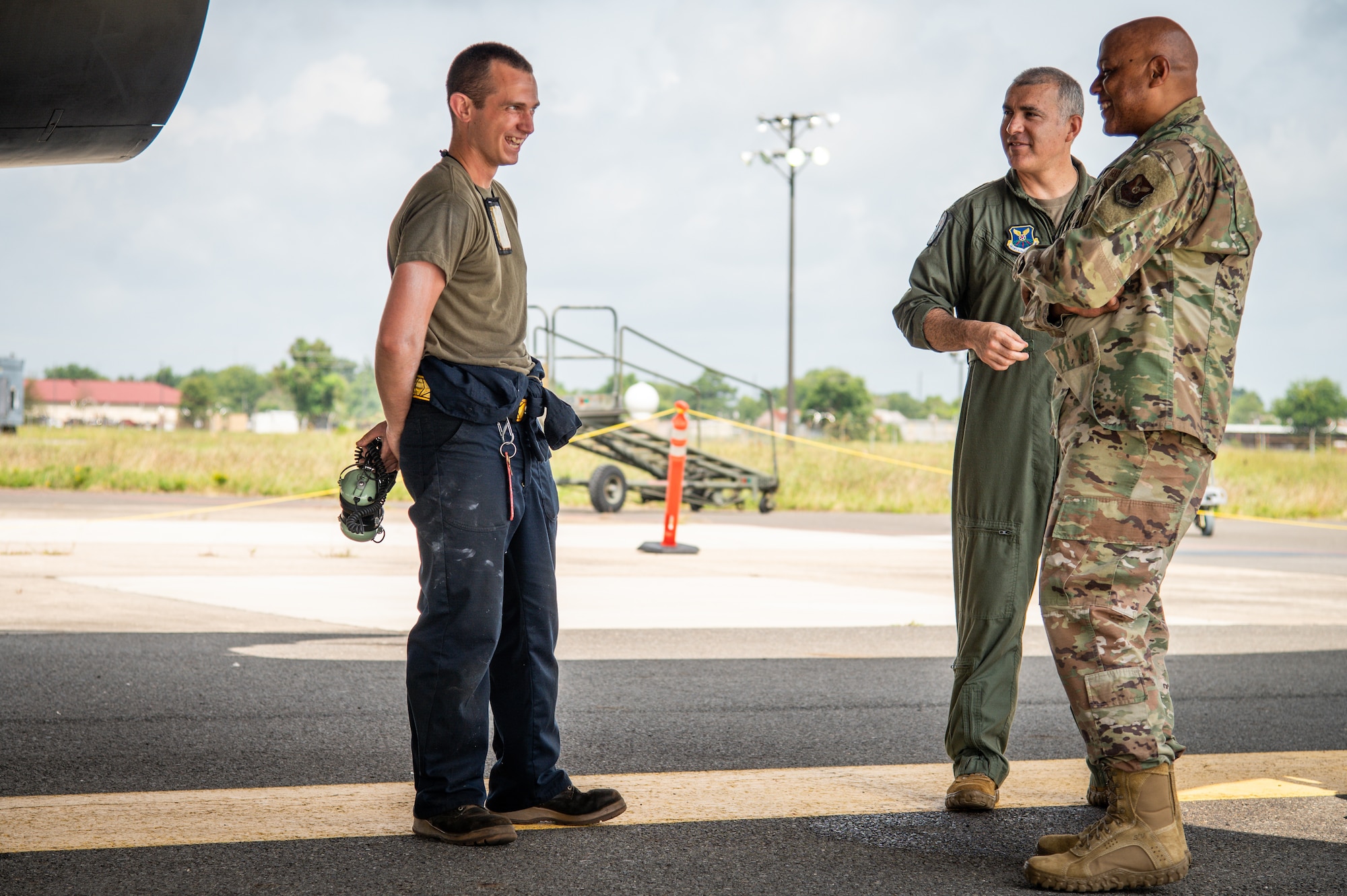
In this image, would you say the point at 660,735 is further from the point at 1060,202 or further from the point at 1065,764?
the point at 1060,202

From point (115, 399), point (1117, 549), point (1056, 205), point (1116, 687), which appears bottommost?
point (1116, 687)

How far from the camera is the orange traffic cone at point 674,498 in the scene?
10.9 m

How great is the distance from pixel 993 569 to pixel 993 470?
287mm

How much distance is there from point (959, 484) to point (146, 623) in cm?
470

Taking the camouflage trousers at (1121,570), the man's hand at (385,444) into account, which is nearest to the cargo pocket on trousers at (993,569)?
the camouflage trousers at (1121,570)

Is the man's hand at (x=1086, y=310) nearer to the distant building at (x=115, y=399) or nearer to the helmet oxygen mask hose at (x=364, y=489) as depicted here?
the helmet oxygen mask hose at (x=364, y=489)

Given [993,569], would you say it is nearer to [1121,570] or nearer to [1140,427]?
[1121,570]

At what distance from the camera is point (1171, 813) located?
2777mm

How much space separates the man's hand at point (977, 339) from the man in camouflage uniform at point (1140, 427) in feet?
0.74

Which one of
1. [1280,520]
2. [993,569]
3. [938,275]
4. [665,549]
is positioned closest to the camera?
[993,569]

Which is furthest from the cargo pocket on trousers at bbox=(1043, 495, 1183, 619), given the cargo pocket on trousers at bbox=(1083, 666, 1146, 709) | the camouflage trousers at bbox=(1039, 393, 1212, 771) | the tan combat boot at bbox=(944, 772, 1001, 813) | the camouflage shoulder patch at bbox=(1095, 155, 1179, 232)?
the tan combat boot at bbox=(944, 772, 1001, 813)

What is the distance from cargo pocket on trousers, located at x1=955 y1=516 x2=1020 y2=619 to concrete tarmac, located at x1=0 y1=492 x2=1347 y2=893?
1.87ft

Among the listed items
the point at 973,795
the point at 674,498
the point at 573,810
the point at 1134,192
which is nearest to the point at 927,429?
the point at 674,498

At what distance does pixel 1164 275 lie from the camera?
276 cm
